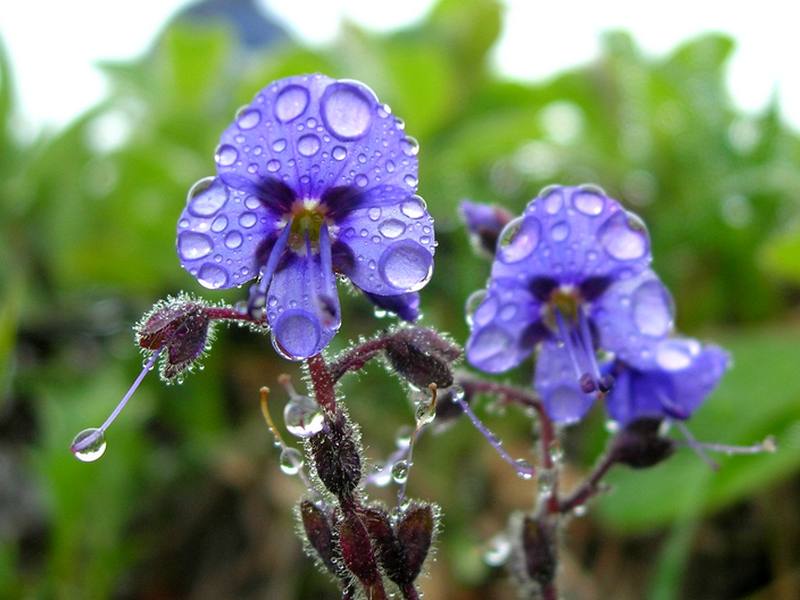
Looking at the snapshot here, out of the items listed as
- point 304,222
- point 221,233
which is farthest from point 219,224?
point 304,222

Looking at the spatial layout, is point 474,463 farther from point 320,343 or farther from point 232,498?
point 320,343

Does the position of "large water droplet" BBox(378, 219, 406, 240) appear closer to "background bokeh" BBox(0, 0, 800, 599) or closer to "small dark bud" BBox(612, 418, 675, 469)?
"small dark bud" BBox(612, 418, 675, 469)

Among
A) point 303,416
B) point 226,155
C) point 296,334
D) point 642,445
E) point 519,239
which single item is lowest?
point 642,445

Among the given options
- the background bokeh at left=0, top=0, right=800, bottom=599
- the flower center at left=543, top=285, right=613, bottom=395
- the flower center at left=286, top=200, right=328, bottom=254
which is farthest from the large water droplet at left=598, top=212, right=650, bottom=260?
the background bokeh at left=0, top=0, right=800, bottom=599

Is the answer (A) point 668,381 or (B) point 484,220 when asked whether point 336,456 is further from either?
(A) point 668,381

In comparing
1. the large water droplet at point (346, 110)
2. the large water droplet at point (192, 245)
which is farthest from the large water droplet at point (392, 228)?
the large water droplet at point (192, 245)

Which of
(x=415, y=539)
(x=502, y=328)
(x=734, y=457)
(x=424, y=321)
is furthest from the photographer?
(x=424, y=321)

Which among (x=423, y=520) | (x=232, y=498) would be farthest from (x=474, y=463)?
(x=423, y=520)
